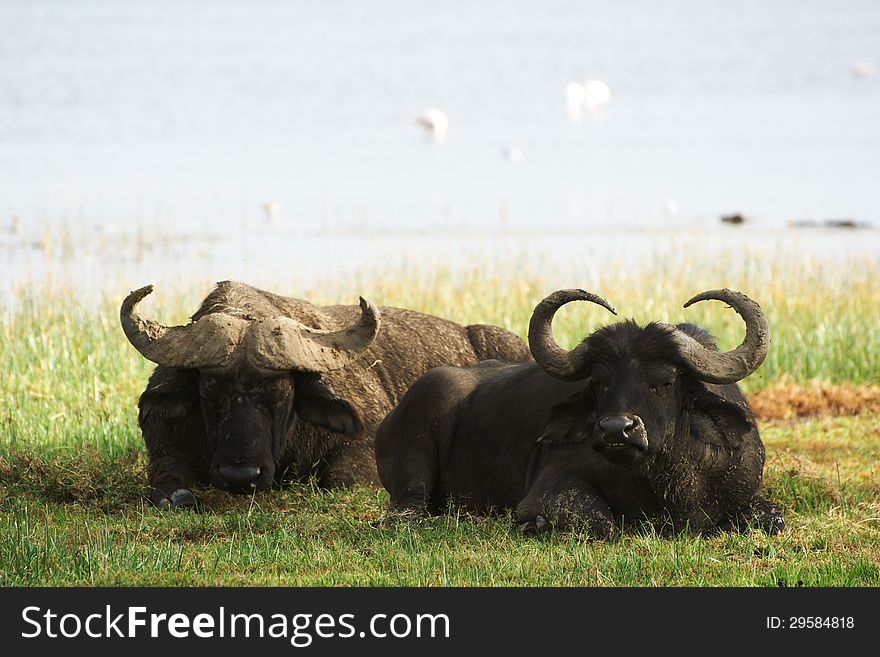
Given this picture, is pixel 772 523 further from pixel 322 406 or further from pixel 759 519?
pixel 322 406

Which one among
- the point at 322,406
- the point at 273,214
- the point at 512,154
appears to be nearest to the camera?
the point at 322,406

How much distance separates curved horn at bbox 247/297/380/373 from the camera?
931 cm

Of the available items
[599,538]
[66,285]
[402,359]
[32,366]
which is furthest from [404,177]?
[599,538]

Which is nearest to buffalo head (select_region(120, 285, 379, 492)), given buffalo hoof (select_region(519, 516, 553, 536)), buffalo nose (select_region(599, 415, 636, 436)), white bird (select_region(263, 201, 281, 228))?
buffalo hoof (select_region(519, 516, 553, 536))

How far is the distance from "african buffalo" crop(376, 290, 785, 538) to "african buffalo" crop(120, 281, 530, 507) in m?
0.95

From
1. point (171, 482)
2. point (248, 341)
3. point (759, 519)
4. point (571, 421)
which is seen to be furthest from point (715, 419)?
point (171, 482)

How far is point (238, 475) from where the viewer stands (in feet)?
29.2

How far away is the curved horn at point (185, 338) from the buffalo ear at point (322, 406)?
577mm

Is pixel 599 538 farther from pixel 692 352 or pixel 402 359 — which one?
pixel 402 359

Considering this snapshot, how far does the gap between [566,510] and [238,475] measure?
2.06 meters

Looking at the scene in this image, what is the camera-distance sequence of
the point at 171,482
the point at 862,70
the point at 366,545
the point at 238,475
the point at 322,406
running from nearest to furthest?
the point at 366,545 < the point at 238,475 < the point at 171,482 < the point at 322,406 < the point at 862,70

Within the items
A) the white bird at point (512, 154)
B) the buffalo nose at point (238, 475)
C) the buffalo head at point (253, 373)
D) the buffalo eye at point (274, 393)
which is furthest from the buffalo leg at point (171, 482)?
the white bird at point (512, 154)

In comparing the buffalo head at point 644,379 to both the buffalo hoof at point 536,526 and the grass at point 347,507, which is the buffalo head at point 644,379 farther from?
the grass at point 347,507

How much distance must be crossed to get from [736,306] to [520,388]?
1.57 meters
